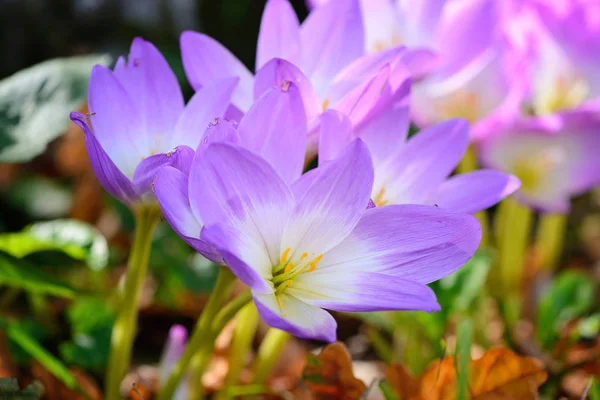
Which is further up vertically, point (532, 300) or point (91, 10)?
point (91, 10)

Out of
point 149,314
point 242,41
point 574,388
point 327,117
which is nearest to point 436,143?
point 327,117

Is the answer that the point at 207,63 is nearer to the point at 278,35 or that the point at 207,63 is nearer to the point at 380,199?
the point at 278,35

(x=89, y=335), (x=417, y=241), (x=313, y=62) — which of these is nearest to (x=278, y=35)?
(x=313, y=62)

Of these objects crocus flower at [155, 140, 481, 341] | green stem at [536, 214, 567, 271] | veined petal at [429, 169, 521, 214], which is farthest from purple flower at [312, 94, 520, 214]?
green stem at [536, 214, 567, 271]

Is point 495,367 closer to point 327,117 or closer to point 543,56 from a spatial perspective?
point 327,117

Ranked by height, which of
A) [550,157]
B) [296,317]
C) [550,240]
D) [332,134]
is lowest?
[550,240]

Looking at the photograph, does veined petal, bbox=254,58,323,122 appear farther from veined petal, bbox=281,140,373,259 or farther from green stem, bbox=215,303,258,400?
green stem, bbox=215,303,258,400
